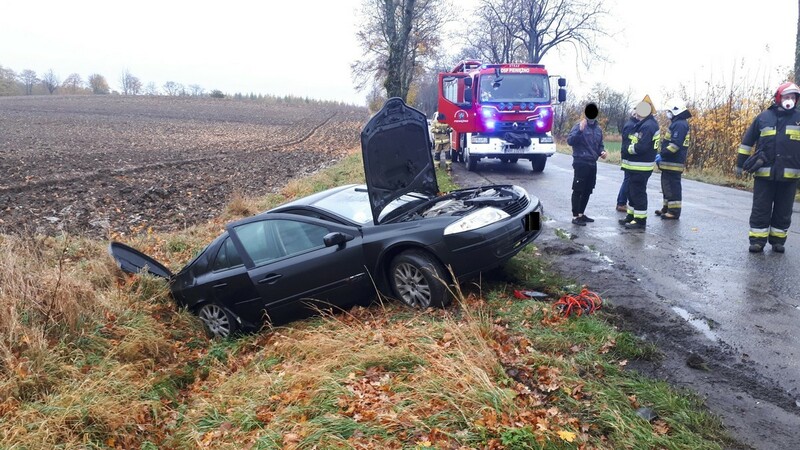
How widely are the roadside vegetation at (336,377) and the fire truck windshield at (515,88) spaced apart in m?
8.02

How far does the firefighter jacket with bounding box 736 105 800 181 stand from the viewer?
6.32 metres

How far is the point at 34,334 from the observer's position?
5223mm

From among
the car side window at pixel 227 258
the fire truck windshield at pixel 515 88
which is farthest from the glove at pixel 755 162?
the fire truck windshield at pixel 515 88

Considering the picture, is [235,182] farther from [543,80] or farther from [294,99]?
[294,99]

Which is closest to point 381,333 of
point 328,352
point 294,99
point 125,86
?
point 328,352

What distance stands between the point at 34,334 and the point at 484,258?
4277mm

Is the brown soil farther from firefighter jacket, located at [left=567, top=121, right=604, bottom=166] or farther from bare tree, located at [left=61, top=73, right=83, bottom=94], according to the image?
bare tree, located at [left=61, top=73, right=83, bottom=94]

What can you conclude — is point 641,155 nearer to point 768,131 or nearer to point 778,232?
point 768,131

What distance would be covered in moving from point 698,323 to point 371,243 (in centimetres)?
300

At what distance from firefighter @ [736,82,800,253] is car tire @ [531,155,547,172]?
787 cm

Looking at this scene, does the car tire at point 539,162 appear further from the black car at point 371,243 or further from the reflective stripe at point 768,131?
the black car at point 371,243

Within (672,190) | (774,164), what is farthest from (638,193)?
(774,164)

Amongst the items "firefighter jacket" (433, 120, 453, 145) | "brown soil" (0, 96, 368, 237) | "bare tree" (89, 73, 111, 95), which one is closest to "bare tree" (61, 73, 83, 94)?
"bare tree" (89, 73, 111, 95)

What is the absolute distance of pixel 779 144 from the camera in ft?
21.0
